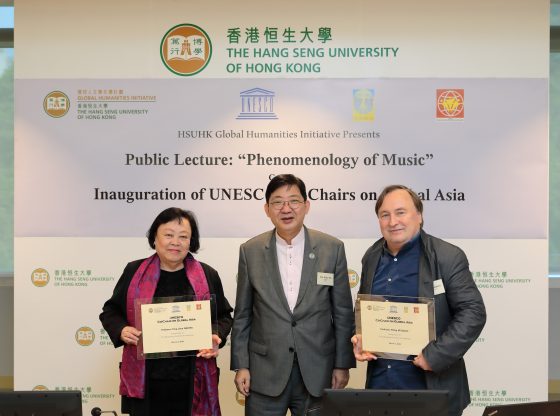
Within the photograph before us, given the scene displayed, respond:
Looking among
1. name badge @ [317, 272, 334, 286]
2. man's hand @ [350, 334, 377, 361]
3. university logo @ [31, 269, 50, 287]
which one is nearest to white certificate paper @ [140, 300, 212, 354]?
name badge @ [317, 272, 334, 286]

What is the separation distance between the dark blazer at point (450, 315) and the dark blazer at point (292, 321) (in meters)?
0.50

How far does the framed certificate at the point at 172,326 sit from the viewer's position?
3.24 metres

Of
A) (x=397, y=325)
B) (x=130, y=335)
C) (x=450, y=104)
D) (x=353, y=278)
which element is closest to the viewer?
(x=397, y=325)

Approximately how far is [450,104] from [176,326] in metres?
2.53

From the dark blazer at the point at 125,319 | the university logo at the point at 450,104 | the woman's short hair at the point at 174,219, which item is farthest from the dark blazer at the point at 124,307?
the university logo at the point at 450,104

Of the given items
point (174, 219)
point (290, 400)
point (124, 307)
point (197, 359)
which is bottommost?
point (290, 400)

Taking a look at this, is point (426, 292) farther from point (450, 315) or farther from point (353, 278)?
point (353, 278)

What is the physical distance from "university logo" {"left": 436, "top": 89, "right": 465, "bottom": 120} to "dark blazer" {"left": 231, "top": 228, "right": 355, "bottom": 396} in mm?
1601

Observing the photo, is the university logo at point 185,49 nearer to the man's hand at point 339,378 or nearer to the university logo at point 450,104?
the university logo at point 450,104

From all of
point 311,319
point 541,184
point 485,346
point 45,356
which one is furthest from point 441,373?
point 45,356

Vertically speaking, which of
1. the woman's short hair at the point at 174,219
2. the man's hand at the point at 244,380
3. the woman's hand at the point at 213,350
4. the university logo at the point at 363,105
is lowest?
the man's hand at the point at 244,380

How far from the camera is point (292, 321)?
11.1 ft

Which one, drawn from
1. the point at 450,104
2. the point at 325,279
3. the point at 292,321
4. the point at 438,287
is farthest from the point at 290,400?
the point at 450,104

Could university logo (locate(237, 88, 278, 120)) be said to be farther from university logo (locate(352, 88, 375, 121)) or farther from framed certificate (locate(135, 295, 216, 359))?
framed certificate (locate(135, 295, 216, 359))
